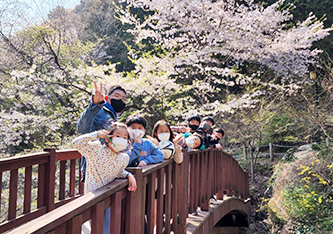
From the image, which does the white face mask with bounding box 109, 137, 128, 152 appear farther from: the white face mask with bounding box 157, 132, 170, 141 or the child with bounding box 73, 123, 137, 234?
the white face mask with bounding box 157, 132, 170, 141

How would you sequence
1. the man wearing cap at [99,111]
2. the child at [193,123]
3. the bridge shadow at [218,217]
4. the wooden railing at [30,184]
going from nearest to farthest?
1. the man wearing cap at [99,111]
2. the wooden railing at [30,184]
3. the bridge shadow at [218,217]
4. the child at [193,123]

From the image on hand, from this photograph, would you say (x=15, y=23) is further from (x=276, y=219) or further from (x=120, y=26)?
(x=276, y=219)

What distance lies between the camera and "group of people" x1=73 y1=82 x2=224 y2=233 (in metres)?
1.92

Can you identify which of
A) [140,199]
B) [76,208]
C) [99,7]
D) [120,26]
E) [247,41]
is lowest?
[140,199]

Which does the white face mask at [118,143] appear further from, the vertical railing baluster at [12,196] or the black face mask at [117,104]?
the vertical railing baluster at [12,196]

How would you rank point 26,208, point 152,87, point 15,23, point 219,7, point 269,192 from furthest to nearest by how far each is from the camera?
point 15,23 < point 269,192 < point 219,7 < point 152,87 < point 26,208

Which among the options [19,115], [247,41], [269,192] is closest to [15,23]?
[19,115]

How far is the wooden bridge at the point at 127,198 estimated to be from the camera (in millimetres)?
1264

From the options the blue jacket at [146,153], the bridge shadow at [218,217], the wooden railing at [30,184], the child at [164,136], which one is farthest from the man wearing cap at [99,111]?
the bridge shadow at [218,217]

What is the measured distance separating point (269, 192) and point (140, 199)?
956cm

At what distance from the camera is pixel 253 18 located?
366 inches

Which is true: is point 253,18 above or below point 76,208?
above

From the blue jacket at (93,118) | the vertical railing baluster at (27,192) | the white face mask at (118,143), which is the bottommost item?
the vertical railing baluster at (27,192)

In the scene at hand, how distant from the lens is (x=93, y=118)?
8.34 ft
